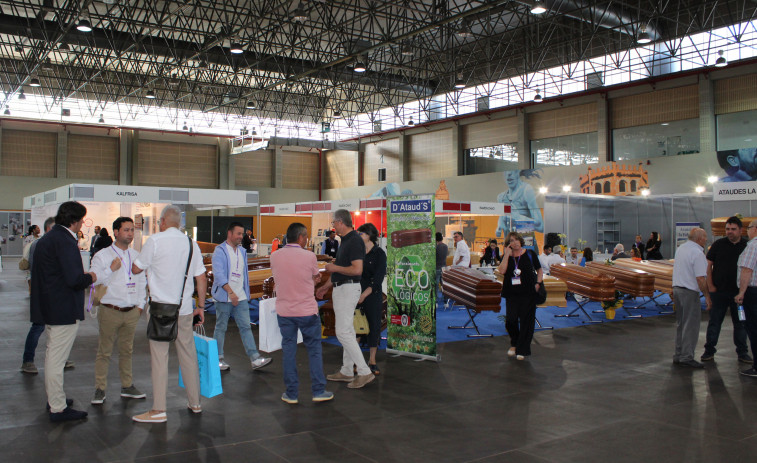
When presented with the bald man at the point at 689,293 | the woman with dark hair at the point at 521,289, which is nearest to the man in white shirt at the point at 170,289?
the woman with dark hair at the point at 521,289

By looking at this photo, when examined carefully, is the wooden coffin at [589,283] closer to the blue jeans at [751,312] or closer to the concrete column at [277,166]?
the blue jeans at [751,312]

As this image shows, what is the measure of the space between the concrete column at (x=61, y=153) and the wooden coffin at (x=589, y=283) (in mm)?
26489

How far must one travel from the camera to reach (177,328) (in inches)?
177

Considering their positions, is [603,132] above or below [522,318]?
above

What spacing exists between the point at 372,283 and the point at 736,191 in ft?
32.8

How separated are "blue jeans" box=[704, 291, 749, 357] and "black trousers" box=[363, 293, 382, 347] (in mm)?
3570

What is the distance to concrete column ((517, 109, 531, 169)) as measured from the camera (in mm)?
24969

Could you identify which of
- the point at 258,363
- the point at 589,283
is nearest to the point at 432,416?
the point at 258,363

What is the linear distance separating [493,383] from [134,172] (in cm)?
2869

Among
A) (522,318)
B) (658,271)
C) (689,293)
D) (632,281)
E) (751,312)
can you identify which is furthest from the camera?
(658,271)

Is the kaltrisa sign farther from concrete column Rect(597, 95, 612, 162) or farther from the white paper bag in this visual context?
the white paper bag

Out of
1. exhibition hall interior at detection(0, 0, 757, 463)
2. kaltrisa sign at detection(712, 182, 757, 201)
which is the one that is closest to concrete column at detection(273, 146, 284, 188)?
exhibition hall interior at detection(0, 0, 757, 463)

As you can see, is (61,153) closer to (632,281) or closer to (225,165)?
(225,165)

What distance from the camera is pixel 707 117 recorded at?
19344 mm
